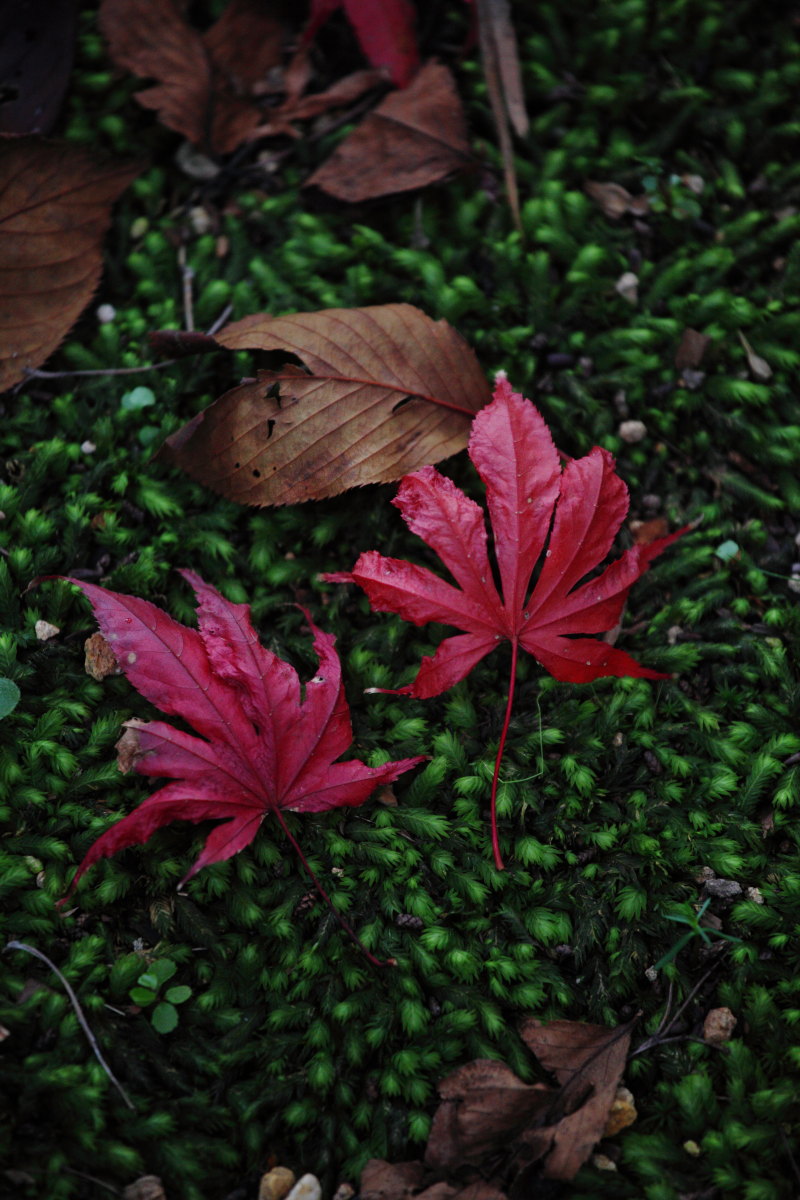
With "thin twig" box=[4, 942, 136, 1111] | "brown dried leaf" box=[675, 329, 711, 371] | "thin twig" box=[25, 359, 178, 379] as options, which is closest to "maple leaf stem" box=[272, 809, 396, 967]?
"thin twig" box=[4, 942, 136, 1111]

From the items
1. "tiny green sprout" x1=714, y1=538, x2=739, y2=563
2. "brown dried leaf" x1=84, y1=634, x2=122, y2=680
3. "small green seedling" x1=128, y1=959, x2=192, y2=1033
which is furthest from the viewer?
"tiny green sprout" x1=714, y1=538, x2=739, y2=563

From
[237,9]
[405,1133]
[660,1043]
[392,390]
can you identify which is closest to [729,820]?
[660,1043]

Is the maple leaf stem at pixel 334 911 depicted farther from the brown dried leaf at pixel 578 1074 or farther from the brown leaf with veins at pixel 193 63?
the brown leaf with veins at pixel 193 63

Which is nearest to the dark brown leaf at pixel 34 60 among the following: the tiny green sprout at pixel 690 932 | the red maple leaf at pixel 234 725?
the red maple leaf at pixel 234 725

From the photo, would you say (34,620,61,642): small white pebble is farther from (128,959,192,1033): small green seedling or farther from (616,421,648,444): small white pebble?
(616,421,648,444): small white pebble

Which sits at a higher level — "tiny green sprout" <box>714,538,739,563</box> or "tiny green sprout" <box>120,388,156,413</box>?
"tiny green sprout" <box>120,388,156,413</box>

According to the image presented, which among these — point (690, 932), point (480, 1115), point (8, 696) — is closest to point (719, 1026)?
point (690, 932)
